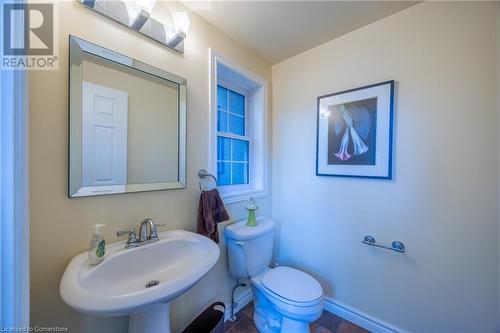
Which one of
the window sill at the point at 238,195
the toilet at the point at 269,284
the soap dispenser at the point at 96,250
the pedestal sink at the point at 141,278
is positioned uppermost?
the window sill at the point at 238,195

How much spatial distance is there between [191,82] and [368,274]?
6.07ft

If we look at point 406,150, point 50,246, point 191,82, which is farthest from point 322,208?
point 50,246

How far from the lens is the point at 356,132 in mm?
1444

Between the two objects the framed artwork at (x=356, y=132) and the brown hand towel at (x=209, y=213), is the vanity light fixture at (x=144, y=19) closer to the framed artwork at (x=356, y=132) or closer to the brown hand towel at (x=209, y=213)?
the brown hand towel at (x=209, y=213)

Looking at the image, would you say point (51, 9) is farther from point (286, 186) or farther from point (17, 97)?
point (286, 186)

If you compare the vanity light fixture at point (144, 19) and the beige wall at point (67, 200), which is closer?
the beige wall at point (67, 200)

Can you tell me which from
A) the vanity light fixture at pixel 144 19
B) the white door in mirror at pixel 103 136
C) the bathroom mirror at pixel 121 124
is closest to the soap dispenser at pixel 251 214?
the bathroom mirror at pixel 121 124

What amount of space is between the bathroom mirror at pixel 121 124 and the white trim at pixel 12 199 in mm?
272

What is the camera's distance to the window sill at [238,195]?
152 cm

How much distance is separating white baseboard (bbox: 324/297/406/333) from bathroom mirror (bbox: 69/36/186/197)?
5.09 feet

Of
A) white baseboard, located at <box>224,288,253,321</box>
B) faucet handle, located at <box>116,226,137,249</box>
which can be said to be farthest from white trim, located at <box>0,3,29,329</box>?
white baseboard, located at <box>224,288,253,321</box>

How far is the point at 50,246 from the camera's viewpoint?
2.61ft

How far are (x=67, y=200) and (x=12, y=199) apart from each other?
0.30 meters

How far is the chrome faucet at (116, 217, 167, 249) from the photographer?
0.96 m
